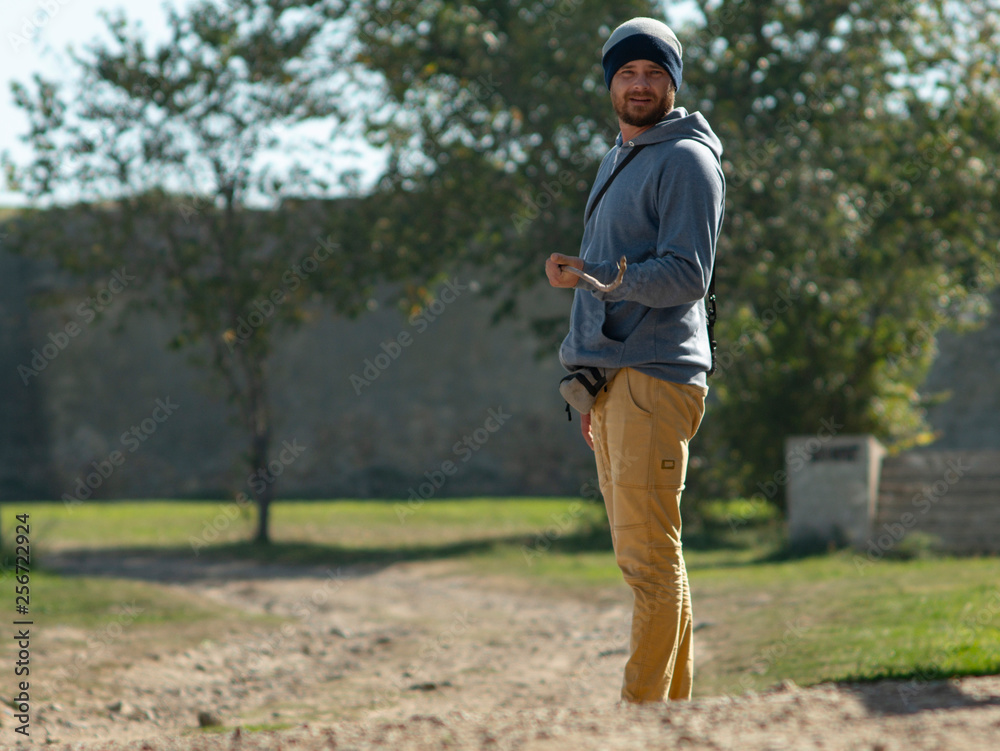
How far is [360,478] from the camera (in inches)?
655

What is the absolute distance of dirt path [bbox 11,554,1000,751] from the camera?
277 cm

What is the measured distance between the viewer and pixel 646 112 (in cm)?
315

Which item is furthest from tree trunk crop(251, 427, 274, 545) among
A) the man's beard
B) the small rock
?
the man's beard

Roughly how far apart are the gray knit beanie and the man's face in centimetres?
2

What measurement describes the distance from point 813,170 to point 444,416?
25.8 ft

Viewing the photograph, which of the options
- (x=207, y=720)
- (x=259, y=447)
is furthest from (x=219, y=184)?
(x=207, y=720)

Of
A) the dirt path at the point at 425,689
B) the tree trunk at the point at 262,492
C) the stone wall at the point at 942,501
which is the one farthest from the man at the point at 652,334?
the tree trunk at the point at 262,492

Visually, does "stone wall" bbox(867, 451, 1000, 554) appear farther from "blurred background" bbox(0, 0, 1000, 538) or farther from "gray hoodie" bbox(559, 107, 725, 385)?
"gray hoodie" bbox(559, 107, 725, 385)

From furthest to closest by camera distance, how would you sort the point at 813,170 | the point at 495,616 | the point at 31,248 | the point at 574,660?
the point at 31,248 < the point at 813,170 < the point at 495,616 < the point at 574,660

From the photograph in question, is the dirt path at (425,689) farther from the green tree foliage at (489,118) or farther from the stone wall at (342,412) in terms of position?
the stone wall at (342,412)

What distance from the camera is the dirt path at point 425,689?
277 cm

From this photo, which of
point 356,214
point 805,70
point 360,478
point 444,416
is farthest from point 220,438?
point 805,70

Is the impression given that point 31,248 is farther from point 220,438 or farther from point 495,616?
point 495,616

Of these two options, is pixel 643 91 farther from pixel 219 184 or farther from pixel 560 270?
pixel 219 184
